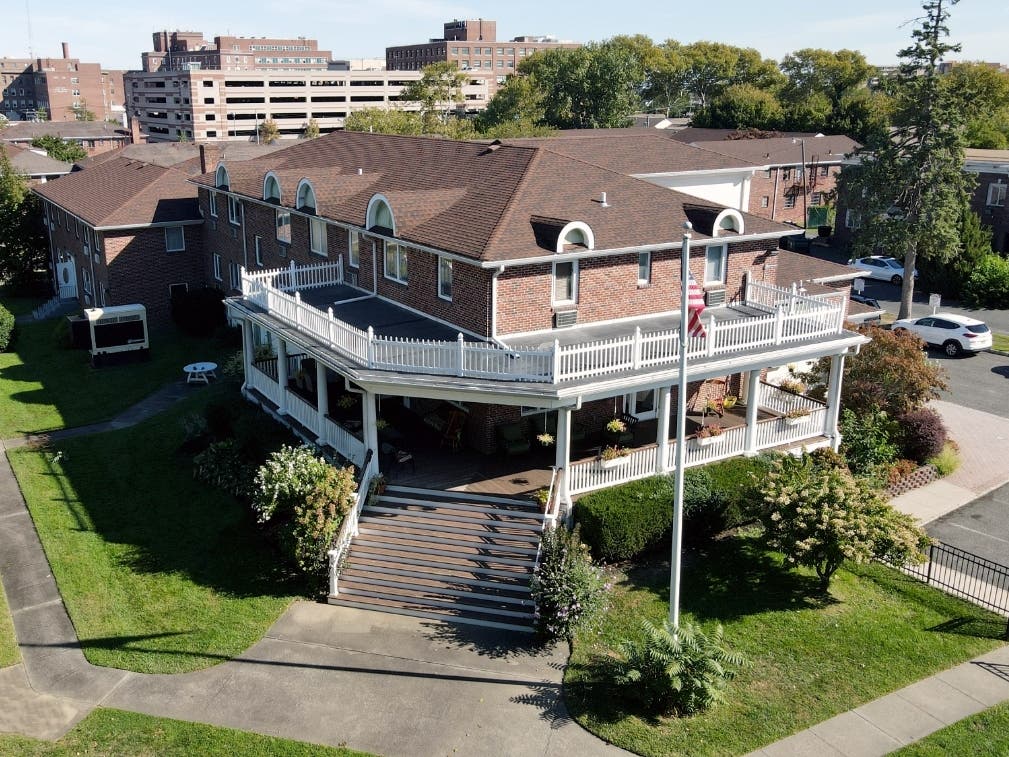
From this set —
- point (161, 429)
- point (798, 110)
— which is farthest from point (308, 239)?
point (798, 110)

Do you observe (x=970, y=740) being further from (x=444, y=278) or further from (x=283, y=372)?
(x=283, y=372)

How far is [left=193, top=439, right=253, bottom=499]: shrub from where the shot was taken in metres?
24.2

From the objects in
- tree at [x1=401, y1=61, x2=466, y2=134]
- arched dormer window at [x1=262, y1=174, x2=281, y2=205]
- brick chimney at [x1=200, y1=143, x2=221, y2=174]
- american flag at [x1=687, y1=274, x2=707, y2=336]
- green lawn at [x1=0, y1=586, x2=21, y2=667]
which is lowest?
green lawn at [x1=0, y1=586, x2=21, y2=667]

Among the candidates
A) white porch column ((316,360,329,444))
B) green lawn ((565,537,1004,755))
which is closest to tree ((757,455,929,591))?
green lawn ((565,537,1004,755))

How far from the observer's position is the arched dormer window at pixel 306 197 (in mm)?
30033

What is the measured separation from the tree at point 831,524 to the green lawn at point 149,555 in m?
10.7

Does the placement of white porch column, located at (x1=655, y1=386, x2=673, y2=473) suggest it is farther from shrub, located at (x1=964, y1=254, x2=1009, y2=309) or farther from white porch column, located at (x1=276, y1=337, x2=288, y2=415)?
shrub, located at (x1=964, y1=254, x2=1009, y2=309)

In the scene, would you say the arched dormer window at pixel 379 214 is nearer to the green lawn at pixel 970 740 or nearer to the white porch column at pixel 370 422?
the white porch column at pixel 370 422

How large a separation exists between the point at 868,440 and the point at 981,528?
12.0 feet

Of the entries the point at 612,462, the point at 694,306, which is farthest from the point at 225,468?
the point at 694,306

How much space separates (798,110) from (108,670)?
3878 inches

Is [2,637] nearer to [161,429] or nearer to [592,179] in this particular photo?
[161,429]

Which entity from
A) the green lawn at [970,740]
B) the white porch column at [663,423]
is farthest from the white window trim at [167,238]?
the green lawn at [970,740]

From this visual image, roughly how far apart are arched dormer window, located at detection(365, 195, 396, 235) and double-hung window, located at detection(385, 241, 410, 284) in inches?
25.9
